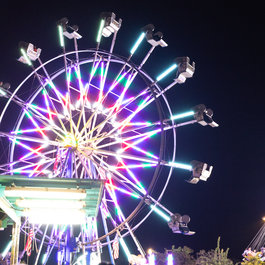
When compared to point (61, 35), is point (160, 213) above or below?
below

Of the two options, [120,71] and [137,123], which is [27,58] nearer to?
[120,71]

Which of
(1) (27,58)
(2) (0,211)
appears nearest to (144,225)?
(1) (27,58)

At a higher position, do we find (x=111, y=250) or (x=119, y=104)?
(x=119, y=104)

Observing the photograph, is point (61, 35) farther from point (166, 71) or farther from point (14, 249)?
point (14, 249)

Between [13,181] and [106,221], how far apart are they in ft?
23.6

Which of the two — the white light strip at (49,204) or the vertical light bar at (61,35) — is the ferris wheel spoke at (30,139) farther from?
the white light strip at (49,204)

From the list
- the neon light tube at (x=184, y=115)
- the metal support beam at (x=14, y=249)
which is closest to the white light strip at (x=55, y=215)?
the metal support beam at (x=14, y=249)

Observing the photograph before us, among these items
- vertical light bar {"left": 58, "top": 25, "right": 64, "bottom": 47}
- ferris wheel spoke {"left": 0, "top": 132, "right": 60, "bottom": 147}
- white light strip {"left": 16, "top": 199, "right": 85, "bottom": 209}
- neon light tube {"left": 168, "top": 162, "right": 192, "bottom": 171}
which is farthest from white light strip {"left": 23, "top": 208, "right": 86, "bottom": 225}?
vertical light bar {"left": 58, "top": 25, "right": 64, "bottom": 47}

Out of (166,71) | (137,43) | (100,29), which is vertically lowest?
(166,71)

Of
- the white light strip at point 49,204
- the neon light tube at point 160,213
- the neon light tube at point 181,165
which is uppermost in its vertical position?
the neon light tube at point 181,165

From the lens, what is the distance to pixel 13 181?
7.43 metres

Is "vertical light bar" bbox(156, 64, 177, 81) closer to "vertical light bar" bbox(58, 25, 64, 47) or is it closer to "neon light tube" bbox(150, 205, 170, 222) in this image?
"vertical light bar" bbox(58, 25, 64, 47)

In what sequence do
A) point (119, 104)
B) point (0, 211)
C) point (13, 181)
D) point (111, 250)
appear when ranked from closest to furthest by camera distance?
1. point (13, 181)
2. point (0, 211)
3. point (111, 250)
4. point (119, 104)

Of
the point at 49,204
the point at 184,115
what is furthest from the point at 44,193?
the point at 184,115
